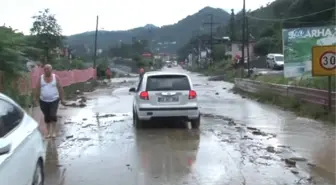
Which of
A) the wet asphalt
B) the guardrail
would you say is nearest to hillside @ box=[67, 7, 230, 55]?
the guardrail

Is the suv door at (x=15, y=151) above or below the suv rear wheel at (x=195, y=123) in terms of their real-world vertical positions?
above

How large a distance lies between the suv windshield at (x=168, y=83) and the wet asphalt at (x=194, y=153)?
109 cm

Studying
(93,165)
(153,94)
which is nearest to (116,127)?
(153,94)

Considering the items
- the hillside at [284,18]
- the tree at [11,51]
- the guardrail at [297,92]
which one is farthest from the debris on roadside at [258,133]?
the hillside at [284,18]

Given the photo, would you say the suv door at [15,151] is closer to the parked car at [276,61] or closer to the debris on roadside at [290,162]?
the debris on roadside at [290,162]

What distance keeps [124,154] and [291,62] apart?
18.6 m

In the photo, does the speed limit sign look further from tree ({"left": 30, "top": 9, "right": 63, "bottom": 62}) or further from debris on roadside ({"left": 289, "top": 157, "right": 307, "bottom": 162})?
tree ({"left": 30, "top": 9, "right": 63, "bottom": 62})

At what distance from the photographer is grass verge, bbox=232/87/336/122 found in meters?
15.1

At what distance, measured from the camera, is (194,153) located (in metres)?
9.45

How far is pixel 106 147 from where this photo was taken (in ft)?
33.8

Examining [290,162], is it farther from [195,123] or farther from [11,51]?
[11,51]

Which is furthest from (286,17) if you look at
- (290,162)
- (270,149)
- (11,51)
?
(290,162)

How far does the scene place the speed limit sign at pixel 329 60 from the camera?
1488cm

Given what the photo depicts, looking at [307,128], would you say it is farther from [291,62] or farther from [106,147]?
[291,62]
